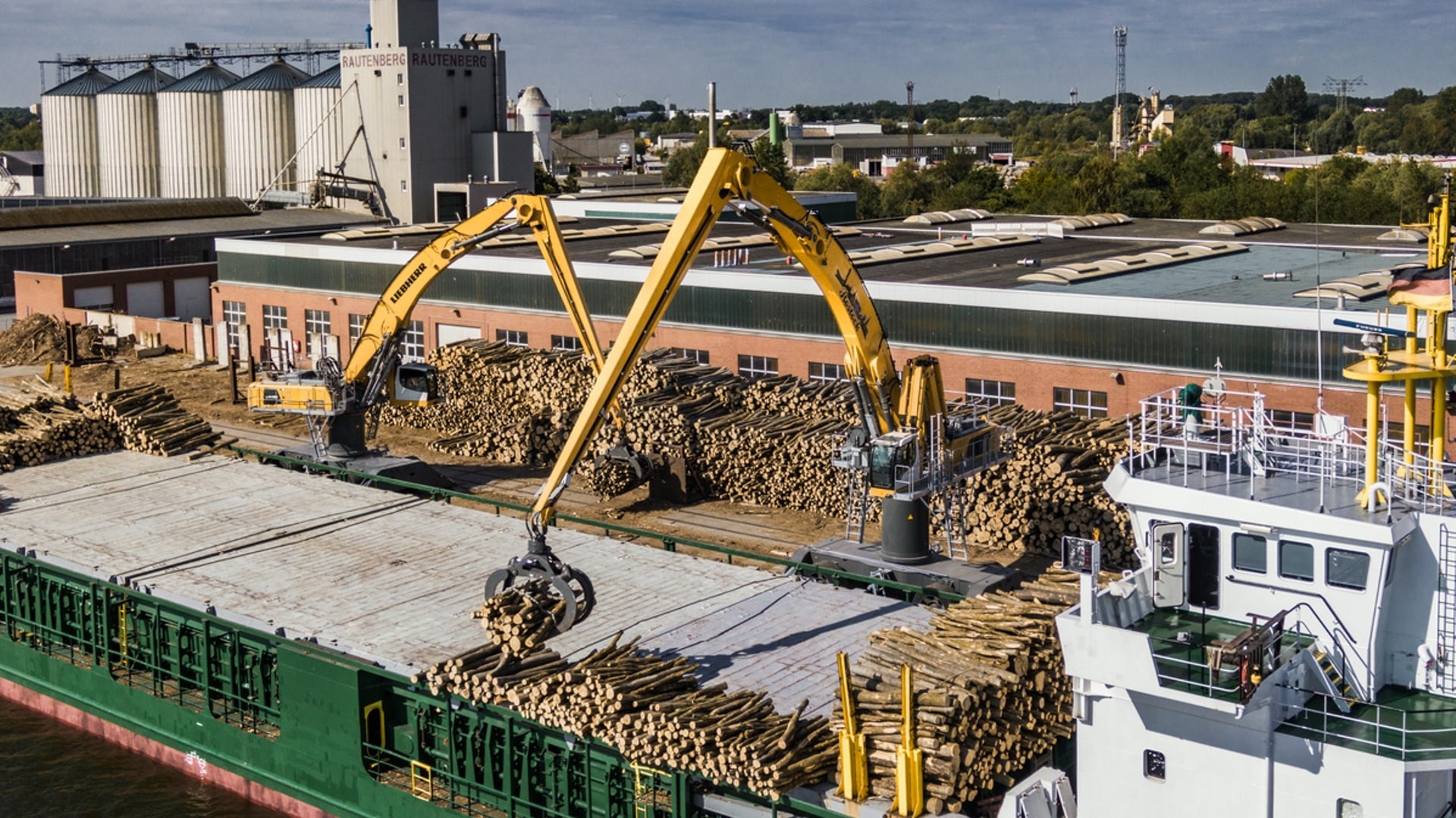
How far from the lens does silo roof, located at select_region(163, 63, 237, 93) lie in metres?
89.1

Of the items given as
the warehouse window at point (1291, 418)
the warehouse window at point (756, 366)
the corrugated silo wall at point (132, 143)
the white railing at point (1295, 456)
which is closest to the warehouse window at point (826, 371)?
the warehouse window at point (756, 366)

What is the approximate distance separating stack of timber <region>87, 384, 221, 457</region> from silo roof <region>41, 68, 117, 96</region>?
72.0 m

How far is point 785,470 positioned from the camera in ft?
112

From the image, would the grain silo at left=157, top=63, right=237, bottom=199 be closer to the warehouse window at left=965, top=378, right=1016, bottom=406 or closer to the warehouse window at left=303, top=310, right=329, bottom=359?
the warehouse window at left=303, top=310, right=329, bottom=359

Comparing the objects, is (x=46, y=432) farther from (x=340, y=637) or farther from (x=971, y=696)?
(x=971, y=696)

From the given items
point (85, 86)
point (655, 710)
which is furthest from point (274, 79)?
point (655, 710)

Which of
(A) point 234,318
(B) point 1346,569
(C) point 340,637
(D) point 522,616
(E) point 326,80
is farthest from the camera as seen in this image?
(E) point 326,80

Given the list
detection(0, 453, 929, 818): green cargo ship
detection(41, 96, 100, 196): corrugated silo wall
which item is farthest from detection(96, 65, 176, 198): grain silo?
detection(0, 453, 929, 818): green cargo ship

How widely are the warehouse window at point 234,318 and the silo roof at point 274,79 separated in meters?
30.1

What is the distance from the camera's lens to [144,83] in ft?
311

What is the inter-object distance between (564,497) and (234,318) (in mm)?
25806

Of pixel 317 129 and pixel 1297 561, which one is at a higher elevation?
pixel 317 129

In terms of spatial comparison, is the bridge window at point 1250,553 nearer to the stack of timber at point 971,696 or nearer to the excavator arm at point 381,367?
the stack of timber at point 971,696

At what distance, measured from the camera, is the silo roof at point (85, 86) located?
3841 inches
